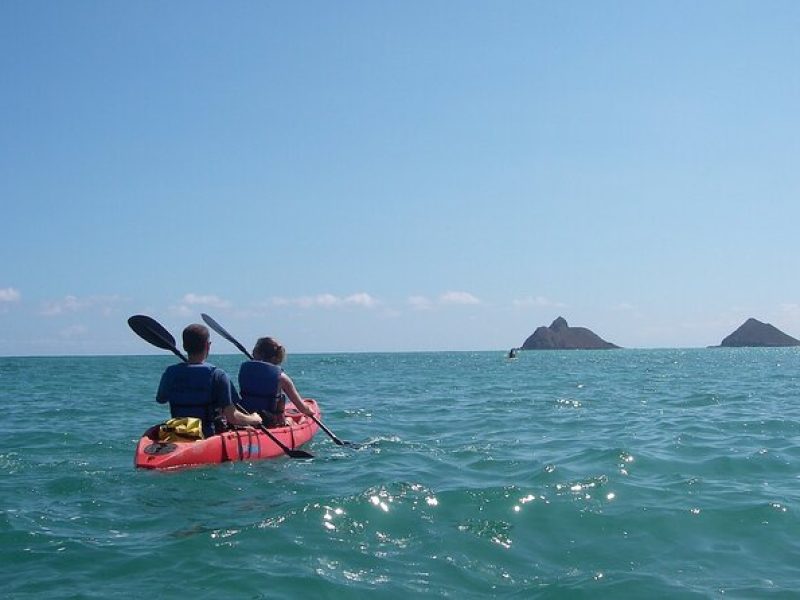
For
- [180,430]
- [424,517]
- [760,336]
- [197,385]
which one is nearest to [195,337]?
[197,385]

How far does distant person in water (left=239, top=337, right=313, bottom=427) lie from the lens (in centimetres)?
1077

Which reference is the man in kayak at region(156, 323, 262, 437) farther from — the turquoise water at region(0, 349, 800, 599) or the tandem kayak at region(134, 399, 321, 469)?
the turquoise water at region(0, 349, 800, 599)

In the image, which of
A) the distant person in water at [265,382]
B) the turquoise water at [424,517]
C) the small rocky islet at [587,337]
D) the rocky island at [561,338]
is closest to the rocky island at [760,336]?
the small rocky islet at [587,337]

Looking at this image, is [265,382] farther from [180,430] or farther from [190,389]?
[180,430]

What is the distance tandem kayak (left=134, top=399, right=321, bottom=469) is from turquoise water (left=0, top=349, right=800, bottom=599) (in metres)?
0.16

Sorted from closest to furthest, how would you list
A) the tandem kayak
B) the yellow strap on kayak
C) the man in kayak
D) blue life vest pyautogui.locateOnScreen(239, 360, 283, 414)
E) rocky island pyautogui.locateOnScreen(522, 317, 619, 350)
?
the tandem kayak < the man in kayak < the yellow strap on kayak < blue life vest pyautogui.locateOnScreen(239, 360, 283, 414) < rocky island pyautogui.locateOnScreen(522, 317, 619, 350)

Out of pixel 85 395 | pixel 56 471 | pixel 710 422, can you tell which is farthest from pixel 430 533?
pixel 85 395

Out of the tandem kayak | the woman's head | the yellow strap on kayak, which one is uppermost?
the woman's head

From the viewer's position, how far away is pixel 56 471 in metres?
9.20

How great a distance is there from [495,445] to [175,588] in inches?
279

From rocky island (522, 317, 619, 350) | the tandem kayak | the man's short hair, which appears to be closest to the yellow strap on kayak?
the tandem kayak

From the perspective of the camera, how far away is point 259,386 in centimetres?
1083

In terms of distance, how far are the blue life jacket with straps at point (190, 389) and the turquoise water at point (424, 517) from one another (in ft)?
2.40

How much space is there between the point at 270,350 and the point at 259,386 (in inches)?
20.7
